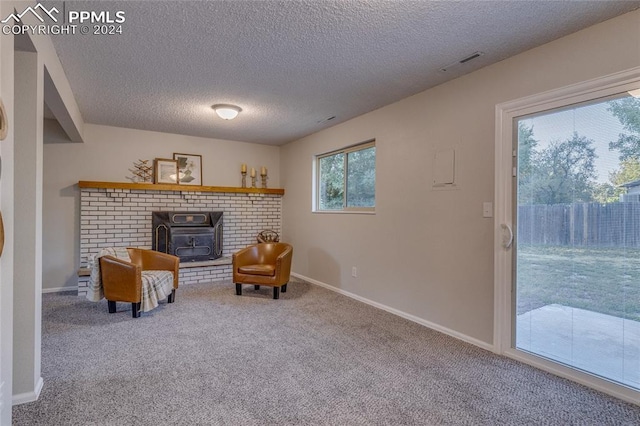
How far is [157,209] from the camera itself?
4926mm

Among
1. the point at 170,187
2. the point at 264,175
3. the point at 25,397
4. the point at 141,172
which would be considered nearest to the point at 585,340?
the point at 25,397

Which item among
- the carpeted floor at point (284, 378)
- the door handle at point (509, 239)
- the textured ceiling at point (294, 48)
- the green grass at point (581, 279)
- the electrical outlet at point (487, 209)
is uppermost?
the textured ceiling at point (294, 48)

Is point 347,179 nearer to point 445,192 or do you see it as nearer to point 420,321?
point 445,192

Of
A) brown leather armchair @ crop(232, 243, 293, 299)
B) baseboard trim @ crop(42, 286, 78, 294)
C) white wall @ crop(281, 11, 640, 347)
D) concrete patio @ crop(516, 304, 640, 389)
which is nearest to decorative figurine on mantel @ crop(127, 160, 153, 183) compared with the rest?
baseboard trim @ crop(42, 286, 78, 294)

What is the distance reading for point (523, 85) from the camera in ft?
8.02

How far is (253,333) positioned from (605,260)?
2.72 m

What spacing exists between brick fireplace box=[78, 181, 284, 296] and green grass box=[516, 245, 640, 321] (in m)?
4.07

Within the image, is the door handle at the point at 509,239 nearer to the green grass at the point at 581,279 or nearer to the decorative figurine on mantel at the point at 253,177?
the green grass at the point at 581,279

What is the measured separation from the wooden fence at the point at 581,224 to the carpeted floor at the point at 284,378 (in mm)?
946

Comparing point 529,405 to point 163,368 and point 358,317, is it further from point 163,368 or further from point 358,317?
point 163,368

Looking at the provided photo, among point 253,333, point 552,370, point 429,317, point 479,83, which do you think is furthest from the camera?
point 429,317

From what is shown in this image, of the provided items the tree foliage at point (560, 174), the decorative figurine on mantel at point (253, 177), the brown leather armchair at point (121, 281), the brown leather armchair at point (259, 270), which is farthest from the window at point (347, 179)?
the brown leather armchair at point (121, 281)

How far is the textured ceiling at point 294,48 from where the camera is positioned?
6.31 ft

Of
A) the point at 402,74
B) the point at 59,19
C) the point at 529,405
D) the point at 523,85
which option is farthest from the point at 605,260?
the point at 59,19
